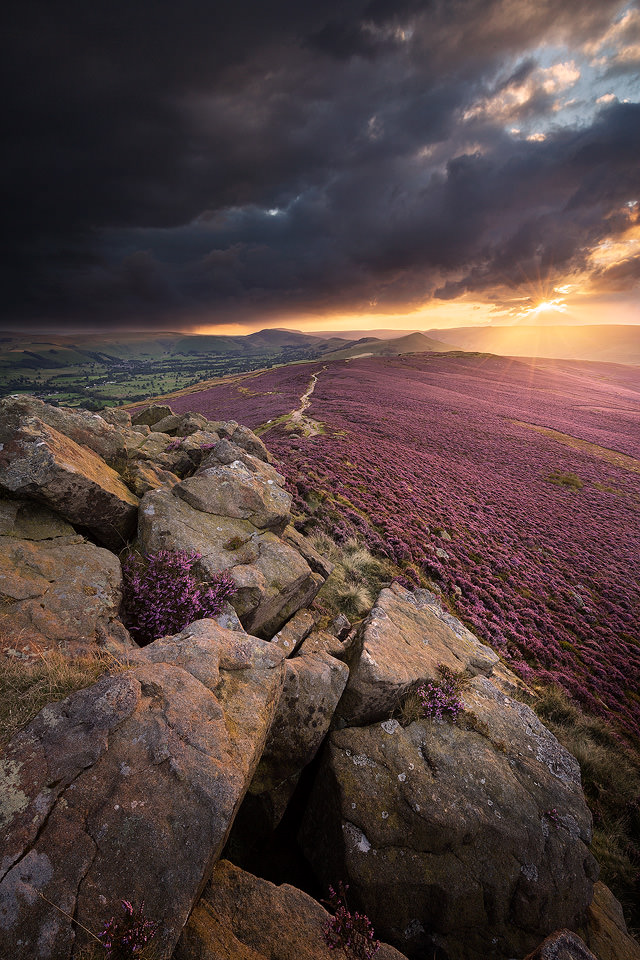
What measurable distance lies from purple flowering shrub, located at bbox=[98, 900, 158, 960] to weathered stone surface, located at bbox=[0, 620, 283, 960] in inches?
3.5

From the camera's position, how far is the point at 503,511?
30328 mm

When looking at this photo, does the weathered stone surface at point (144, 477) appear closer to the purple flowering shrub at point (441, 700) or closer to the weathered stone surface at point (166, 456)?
the weathered stone surface at point (166, 456)

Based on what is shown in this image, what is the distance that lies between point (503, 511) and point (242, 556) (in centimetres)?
2710

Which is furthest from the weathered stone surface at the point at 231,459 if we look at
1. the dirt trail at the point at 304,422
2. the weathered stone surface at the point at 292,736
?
the dirt trail at the point at 304,422

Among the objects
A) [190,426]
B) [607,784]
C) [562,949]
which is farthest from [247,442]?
[607,784]

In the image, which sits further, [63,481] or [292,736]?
[63,481]

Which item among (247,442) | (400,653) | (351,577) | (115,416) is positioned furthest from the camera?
(247,442)

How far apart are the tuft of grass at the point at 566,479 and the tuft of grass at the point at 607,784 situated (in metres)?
31.2

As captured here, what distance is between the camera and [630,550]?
2845 cm

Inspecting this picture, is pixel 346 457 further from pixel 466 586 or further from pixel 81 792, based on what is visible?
pixel 81 792

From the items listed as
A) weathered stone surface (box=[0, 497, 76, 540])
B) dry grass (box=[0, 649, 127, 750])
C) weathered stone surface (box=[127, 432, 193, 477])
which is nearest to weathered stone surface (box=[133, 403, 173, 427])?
weathered stone surface (box=[127, 432, 193, 477])

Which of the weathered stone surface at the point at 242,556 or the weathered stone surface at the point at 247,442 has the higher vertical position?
the weathered stone surface at the point at 247,442

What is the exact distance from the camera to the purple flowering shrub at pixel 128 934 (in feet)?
11.3

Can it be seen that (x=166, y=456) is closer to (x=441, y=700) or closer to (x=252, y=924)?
(x=441, y=700)
